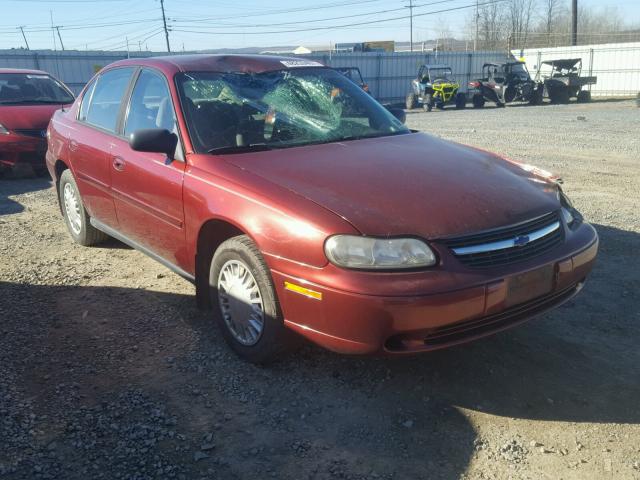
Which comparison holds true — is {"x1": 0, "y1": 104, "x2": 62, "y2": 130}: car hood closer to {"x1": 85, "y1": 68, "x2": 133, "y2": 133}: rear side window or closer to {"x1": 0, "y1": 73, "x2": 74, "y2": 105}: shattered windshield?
{"x1": 0, "y1": 73, "x2": 74, "y2": 105}: shattered windshield

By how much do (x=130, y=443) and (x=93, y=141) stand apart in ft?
9.21

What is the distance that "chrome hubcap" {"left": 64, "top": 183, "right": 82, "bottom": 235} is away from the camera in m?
5.48

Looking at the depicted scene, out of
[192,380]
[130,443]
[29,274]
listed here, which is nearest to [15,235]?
[29,274]

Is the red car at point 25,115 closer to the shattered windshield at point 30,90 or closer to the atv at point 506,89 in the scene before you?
the shattered windshield at point 30,90

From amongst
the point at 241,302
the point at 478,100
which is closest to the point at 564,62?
the point at 478,100

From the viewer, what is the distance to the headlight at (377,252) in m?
2.71

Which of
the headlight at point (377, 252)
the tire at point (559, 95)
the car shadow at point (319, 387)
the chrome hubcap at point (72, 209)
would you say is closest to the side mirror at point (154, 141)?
the car shadow at point (319, 387)

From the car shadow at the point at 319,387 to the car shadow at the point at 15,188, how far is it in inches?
147

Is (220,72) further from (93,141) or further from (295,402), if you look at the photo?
(295,402)

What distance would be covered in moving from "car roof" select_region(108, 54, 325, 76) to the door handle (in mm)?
700

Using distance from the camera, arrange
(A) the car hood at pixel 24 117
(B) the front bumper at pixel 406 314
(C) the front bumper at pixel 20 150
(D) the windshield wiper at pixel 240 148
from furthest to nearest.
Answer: (A) the car hood at pixel 24 117, (C) the front bumper at pixel 20 150, (D) the windshield wiper at pixel 240 148, (B) the front bumper at pixel 406 314

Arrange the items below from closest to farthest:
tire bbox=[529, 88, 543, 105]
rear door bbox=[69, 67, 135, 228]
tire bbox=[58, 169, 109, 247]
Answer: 1. rear door bbox=[69, 67, 135, 228]
2. tire bbox=[58, 169, 109, 247]
3. tire bbox=[529, 88, 543, 105]

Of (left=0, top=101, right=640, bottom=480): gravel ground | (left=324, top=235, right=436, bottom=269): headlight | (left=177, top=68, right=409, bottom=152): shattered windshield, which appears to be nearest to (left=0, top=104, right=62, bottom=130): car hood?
(left=0, top=101, right=640, bottom=480): gravel ground

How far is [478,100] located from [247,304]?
26226 millimetres
